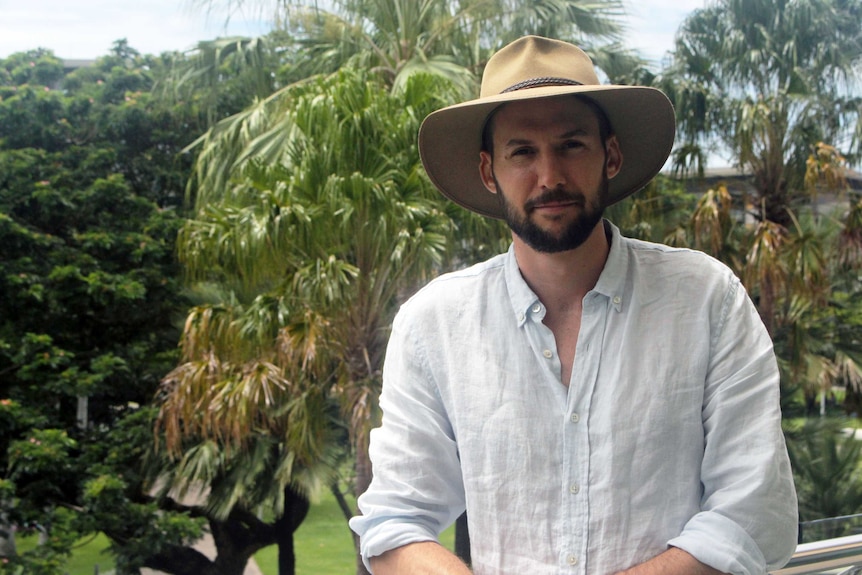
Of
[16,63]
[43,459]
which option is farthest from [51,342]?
[16,63]

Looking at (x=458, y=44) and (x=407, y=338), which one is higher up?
(x=458, y=44)

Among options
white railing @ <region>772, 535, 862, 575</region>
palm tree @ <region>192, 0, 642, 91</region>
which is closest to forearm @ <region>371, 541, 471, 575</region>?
white railing @ <region>772, 535, 862, 575</region>

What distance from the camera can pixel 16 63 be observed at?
12000 millimetres

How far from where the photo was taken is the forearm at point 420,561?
3.93ft

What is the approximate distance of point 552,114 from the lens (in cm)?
132

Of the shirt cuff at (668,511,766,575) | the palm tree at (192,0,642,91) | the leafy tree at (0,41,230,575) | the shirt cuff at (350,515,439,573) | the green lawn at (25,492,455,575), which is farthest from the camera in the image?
the green lawn at (25,492,455,575)

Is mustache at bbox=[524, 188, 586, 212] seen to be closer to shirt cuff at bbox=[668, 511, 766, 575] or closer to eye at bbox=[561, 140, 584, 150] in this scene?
eye at bbox=[561, 140, 584, 150]

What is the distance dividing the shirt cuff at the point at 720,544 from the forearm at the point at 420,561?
26 centimetres

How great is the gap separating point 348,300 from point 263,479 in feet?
12.5

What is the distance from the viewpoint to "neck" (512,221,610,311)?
52.4 inches

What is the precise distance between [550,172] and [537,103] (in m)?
0.11

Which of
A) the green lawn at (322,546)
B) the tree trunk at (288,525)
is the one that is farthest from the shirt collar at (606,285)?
the green lawn at (322,546)

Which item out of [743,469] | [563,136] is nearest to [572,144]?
[563,136]

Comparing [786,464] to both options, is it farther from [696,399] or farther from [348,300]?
[348,300]
